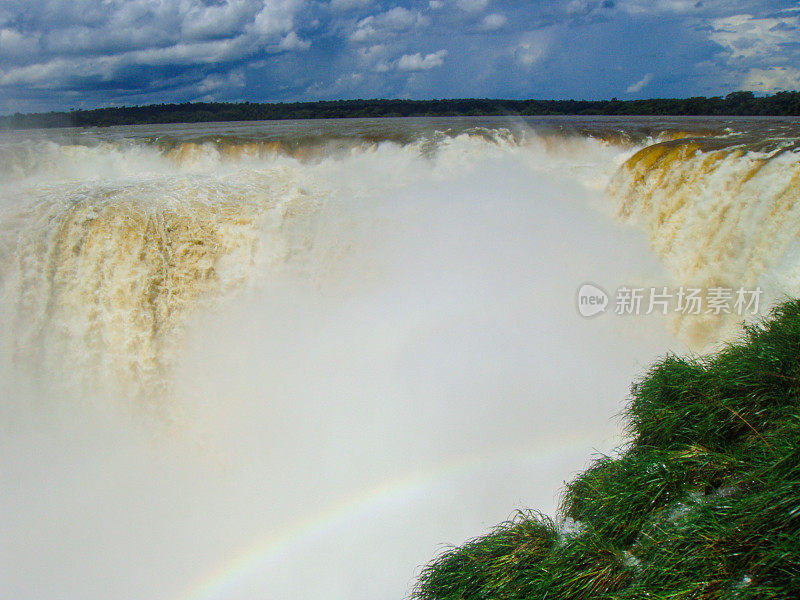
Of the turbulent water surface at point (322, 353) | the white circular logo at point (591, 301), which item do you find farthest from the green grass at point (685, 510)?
the white circular logo at point (591, 301)

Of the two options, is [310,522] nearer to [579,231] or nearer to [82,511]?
[82,511]

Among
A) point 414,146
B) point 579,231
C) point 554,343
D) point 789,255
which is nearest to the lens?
point 789,255

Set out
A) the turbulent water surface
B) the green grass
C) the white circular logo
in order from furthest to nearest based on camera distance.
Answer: the white circular logo, the turbulent water surface, the green grass

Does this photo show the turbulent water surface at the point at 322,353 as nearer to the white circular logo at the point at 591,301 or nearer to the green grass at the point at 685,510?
the white circular logo at the point at 591,301

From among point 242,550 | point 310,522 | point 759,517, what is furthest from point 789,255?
point 242,550

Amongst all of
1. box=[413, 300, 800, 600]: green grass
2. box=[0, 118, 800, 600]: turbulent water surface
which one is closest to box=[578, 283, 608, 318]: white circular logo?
box=[0, 118, 800, 600]: turbulent water surface

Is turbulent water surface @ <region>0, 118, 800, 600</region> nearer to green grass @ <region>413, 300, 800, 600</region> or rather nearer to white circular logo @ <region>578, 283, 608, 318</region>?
white circular logo @ <region>578, 283, 608, 318</region>
